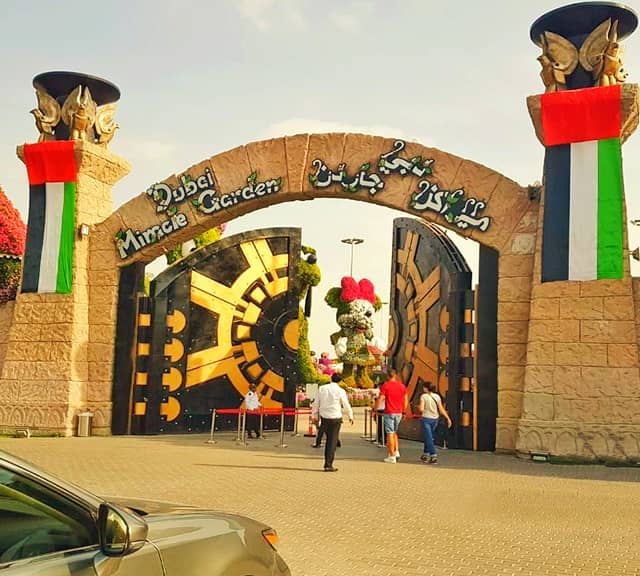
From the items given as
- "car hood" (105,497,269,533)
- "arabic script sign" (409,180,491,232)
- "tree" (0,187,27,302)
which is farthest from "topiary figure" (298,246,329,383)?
"car hood" (105,497,269,533)

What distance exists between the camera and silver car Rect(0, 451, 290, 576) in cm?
246

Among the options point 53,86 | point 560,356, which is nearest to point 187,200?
point 53,86

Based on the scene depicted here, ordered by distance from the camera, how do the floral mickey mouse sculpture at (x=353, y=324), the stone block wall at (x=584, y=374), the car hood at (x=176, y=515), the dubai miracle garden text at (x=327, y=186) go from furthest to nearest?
1. the floral mickey mouse sculpture at (x=353, y=324)
2. the dubai miracle garden text at (x=327, y=186)
3. the stone block wall at (x=584, y=374)
4. the car hood at (x=176, y=515)

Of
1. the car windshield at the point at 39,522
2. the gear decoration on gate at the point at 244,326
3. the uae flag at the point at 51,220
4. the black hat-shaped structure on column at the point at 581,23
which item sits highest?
the black hat-shaped structure on column at the point at 581,23

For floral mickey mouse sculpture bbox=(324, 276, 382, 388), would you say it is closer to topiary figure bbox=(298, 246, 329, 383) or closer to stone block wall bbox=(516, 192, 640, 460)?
topiary figure bbox=(298, 246, 329, 383)

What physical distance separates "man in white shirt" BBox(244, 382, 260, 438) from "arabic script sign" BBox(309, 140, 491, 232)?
470cm

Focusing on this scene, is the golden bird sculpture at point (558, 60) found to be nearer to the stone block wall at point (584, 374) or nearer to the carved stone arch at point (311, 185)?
the carved stone arch at point (311, 185)

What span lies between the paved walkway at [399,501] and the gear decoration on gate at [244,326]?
3.55 m

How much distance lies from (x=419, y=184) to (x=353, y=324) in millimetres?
23787

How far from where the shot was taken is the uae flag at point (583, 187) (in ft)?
41.4

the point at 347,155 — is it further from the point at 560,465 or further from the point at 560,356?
the point at 560,465

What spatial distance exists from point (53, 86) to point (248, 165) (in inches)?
197

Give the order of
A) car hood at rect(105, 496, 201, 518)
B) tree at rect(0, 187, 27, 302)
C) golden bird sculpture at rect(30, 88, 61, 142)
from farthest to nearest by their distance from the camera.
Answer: tree at rect(0, 187, 27, 302) < golden bird sculpture at rect(30, 88, 61, 142) < car hood at rect(105, 496, 201, 518)

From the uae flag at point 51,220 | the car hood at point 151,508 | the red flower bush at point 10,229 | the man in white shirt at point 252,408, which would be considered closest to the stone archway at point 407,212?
the uae flag at point 51,220
